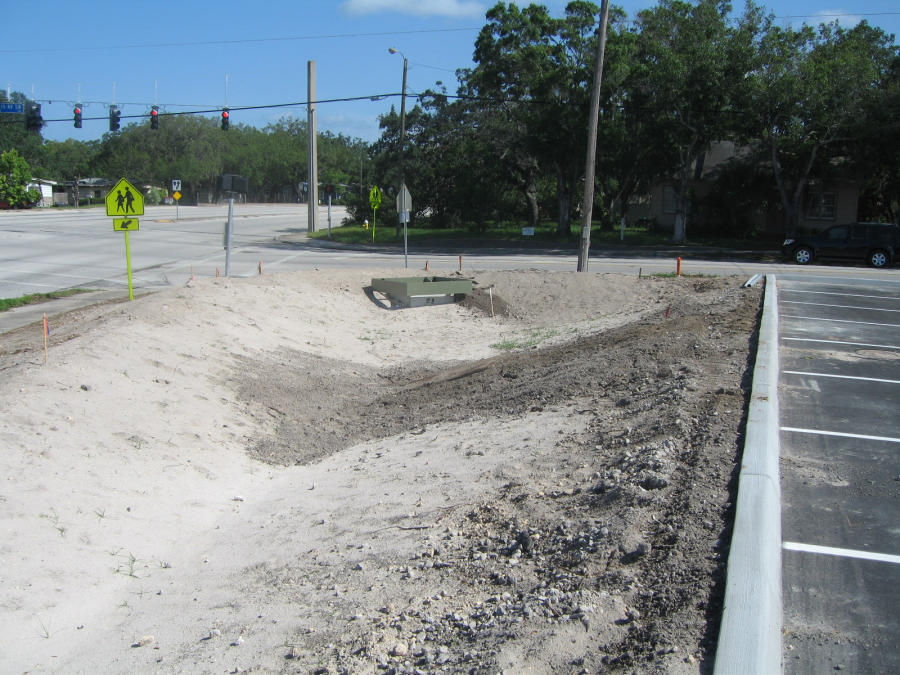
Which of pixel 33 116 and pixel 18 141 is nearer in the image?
pixel 33 116

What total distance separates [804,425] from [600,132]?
31562 mm

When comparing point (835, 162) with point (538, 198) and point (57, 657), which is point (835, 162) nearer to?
point (538, 198)

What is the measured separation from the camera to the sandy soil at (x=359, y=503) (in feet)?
14.0

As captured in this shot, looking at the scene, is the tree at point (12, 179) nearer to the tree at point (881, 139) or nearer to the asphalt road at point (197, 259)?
the asphalt road at point (197, 259)

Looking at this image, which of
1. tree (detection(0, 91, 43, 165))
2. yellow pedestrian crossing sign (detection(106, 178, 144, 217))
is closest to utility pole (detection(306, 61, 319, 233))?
yellow pedestrian crossing sign (detection(106, 178, 144, 217))

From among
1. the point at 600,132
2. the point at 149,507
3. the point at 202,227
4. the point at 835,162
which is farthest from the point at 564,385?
the point at 202,227

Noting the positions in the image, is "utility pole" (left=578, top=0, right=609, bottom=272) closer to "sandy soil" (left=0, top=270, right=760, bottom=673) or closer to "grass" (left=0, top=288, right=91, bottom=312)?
"sandy soil" (left=0, top=270, right=760, bottom=673)

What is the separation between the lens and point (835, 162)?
1480 inches

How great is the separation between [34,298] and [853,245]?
27.6m

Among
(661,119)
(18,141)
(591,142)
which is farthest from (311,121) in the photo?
(18,141)

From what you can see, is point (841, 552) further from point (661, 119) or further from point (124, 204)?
point (661, 119)

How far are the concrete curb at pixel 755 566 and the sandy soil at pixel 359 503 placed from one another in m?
0.12

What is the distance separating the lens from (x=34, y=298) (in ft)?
64.0

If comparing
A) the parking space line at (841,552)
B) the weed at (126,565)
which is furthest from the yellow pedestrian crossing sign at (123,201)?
the parking space line at (841,552)
